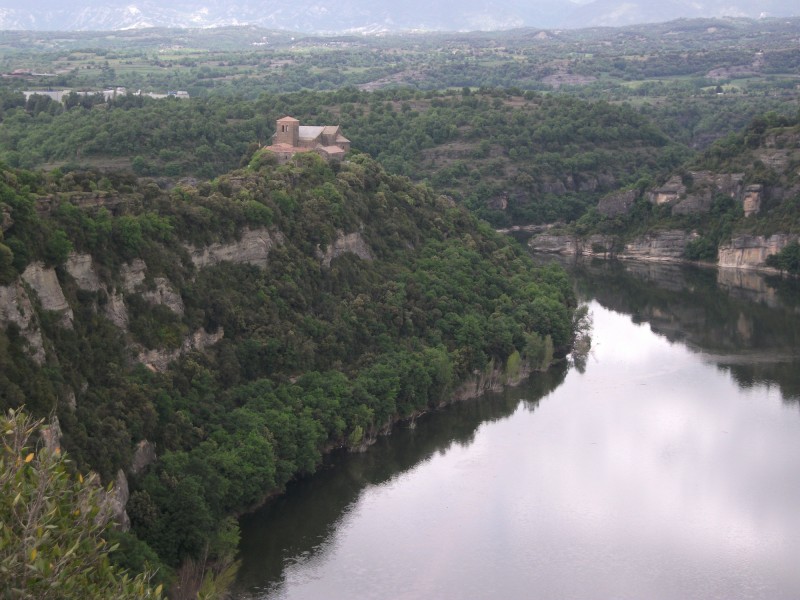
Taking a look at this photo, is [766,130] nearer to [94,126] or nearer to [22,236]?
[94,126]

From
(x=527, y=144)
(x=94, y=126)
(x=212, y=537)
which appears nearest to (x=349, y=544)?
(x=212, y=537)

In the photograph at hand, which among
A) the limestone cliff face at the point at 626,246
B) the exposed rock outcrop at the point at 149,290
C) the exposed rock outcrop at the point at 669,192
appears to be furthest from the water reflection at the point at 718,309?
the exposed rock outcrop at the point at 149,290

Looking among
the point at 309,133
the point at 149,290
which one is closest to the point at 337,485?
the point at 149,290

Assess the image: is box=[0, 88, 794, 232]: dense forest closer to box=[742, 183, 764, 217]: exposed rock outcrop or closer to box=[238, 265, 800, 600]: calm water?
box=[742, 183, 764, 217]: exposed rock outcrop

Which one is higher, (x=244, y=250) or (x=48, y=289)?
(x=48, y=289)

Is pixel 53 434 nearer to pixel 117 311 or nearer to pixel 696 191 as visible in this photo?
A: pixel 117 311

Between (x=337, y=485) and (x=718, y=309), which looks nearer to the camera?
(x=337, y=485)
